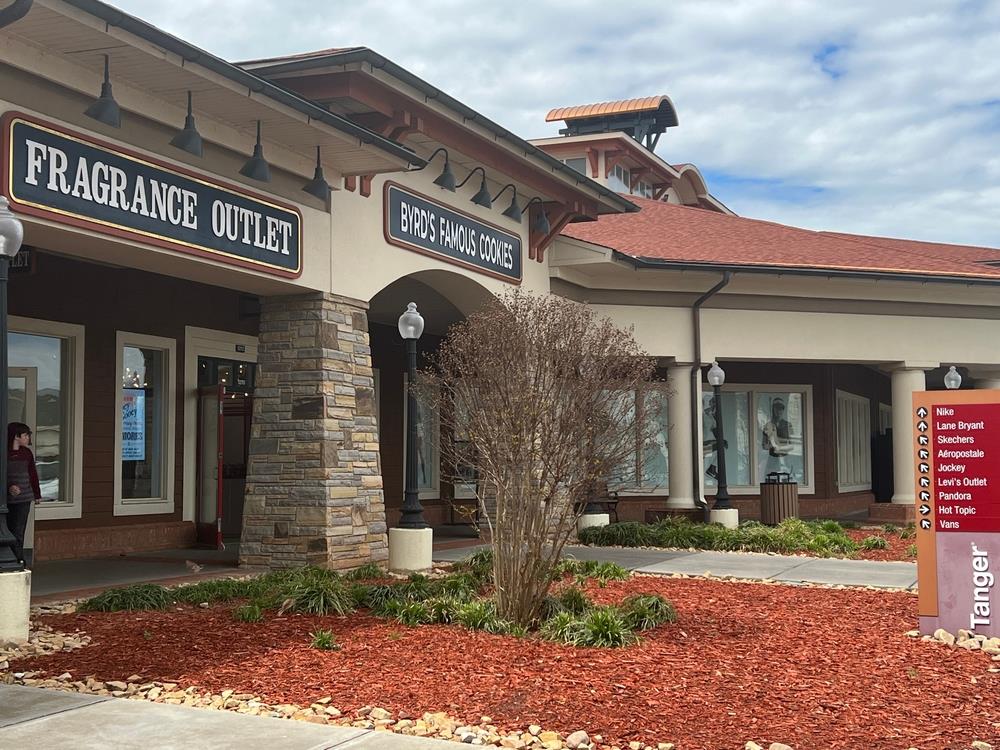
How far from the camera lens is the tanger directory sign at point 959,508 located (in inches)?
322

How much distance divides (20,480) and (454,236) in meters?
6.50

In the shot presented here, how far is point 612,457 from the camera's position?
30.1 feet

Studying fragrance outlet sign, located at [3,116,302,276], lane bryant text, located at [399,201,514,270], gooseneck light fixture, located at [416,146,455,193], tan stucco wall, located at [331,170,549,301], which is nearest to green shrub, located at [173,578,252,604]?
fragrance outlet sign, located at [3,116,302,276]

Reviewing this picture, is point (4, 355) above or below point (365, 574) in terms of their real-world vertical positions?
above

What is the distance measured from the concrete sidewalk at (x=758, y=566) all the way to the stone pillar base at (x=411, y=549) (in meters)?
1.39

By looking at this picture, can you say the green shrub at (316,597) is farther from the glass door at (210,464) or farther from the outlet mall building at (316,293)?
the glass door at (210,464)

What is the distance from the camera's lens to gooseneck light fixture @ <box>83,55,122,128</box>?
8969 mm

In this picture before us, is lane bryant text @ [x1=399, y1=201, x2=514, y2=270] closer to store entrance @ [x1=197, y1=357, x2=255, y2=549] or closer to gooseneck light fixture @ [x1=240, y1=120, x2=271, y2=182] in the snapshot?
gooseneck light fixture @ [x1=240, y1=120, x2=271, y2=182]

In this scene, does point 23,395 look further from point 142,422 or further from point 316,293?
point 316,293

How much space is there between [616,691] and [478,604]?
7.62 feet

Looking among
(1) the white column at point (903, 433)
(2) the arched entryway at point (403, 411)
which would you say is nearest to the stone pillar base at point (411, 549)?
(2) the arched entryway at point (403, 411)

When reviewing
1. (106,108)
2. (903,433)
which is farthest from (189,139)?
(903,433)

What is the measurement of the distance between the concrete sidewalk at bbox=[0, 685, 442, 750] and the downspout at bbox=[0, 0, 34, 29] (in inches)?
186

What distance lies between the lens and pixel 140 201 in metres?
9.91
